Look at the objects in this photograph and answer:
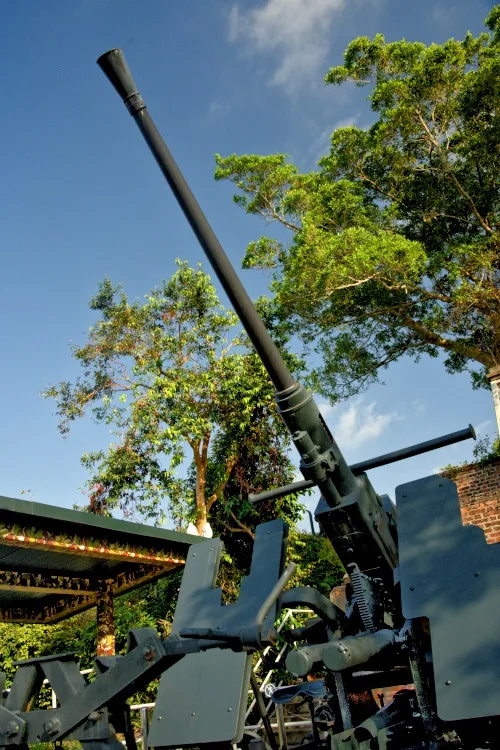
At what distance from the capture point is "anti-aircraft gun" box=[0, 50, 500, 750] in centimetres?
248

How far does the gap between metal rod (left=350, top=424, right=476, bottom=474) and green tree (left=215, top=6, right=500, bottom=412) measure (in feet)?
29.0

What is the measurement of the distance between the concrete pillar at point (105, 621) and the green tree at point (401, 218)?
751 cm

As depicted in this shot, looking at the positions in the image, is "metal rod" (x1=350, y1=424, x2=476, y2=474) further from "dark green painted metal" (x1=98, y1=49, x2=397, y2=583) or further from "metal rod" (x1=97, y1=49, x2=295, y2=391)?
"metal rod" (x1=97, y1=49, x2=295, y2=391)

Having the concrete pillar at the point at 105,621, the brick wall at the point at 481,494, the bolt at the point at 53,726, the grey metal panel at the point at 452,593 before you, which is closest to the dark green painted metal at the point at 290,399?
the grey metal panel at the point at 452,593

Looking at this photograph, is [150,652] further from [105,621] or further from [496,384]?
[496,384]

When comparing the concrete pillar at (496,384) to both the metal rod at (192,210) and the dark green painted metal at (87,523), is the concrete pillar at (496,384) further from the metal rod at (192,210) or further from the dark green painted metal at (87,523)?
the metal rod at (192,210)

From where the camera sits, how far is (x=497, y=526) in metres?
11.0

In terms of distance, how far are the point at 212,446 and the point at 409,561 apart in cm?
1339

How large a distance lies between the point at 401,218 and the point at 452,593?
1396 cm

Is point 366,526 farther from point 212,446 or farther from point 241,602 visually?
point 212,446

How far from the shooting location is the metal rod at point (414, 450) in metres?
4.02

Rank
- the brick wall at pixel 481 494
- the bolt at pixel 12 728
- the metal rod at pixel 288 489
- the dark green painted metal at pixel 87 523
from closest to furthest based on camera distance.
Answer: the bolt at pixel 12 728
the metal rod at pixel 288 489
the dark green painted metal at pixel 87 523
the brick wall at pixel 481 494

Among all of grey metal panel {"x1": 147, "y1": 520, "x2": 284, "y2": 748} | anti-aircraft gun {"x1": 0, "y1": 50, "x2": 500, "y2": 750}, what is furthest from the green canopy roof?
anti-aircraft gun {"x1": 0, "y1": 50, "x2": 500, "y2": 750}

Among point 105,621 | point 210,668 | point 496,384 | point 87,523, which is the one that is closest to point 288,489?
point 210,668
